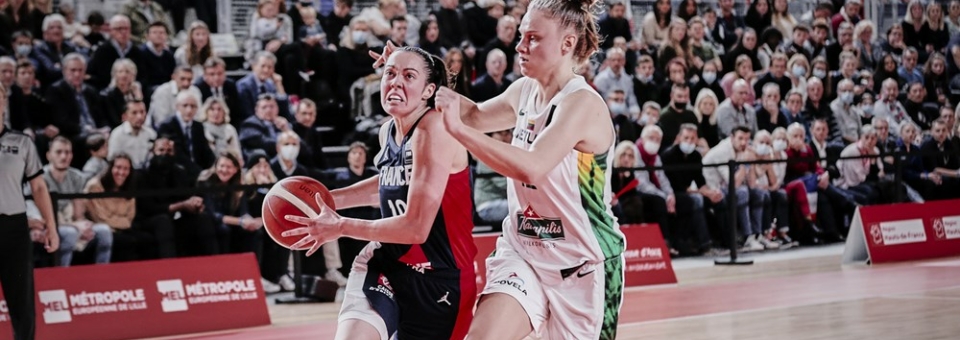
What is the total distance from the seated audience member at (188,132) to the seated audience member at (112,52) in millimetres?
763

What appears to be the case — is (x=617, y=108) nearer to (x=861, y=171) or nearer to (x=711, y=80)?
(x=711, y=80)

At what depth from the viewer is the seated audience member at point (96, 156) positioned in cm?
1084

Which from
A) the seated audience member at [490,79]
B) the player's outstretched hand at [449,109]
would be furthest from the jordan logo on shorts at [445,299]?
the seated audience member at [490,79]

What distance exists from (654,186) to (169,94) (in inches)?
202

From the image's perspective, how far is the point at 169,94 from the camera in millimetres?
11734

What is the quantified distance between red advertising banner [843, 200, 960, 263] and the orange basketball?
9882mm

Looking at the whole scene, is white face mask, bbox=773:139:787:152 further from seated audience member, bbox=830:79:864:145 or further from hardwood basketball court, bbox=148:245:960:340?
seated audience member, bbox=830:79:864:145

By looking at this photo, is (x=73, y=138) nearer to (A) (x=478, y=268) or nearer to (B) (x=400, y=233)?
(A) (x=478, y=268)

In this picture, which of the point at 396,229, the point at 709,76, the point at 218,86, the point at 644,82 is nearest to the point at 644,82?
the point at 644,82

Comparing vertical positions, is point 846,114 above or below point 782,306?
above

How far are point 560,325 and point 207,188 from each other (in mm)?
6187

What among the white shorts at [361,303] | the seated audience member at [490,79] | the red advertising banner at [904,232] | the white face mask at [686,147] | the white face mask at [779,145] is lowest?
the red advertising banner at [904,232]

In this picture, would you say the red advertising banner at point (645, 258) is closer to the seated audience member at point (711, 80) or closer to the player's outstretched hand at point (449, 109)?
the seated audience member at point (711, 80)

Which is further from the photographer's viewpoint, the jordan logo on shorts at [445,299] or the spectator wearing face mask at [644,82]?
the spectator wearing face mask at [644,82]
